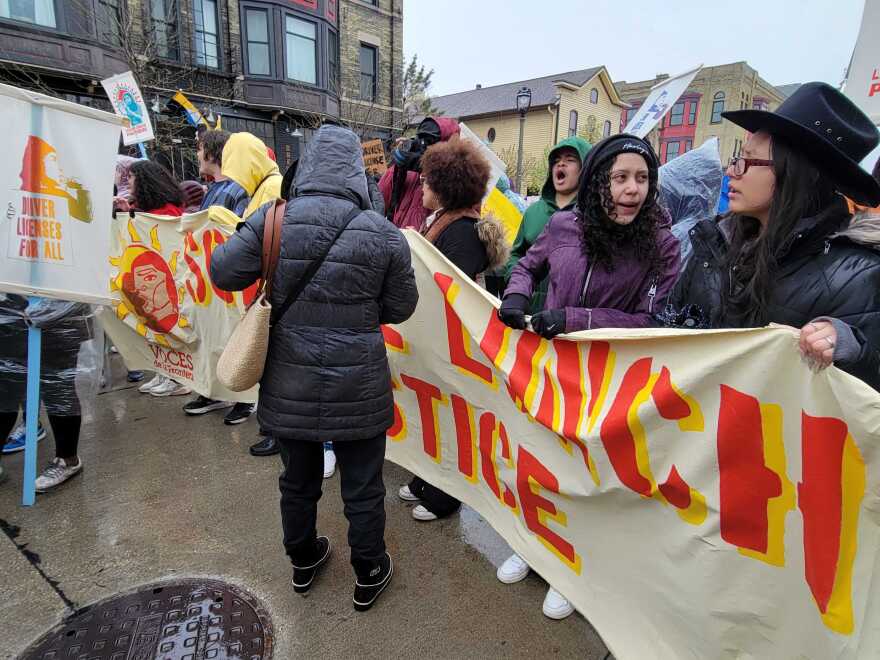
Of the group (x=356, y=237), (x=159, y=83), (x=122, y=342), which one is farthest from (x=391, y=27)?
(x=356, y=237)

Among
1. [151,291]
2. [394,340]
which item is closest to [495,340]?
[394,340]

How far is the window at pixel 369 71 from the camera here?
19.4 m

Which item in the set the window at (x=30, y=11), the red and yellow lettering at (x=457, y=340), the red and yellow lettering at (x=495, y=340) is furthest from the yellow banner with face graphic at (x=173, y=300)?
the window at (x=30, y=11)

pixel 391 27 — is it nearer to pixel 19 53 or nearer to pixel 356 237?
pixel 19 53

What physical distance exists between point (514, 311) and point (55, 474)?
290 cm

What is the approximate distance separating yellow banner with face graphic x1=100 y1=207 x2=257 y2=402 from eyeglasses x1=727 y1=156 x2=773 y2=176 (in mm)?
2908

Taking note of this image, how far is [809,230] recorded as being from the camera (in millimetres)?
1450

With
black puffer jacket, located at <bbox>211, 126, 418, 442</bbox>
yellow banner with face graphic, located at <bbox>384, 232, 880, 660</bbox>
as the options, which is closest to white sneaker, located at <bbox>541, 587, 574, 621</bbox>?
yellow banner with face graphic, located at <bbox>384, 232, 880, 660</bbox>

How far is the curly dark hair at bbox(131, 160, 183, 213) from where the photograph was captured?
4.24 meters

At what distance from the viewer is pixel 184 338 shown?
3.99m

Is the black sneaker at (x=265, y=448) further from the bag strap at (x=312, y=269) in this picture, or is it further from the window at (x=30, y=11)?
the window at (x=30, y=11)

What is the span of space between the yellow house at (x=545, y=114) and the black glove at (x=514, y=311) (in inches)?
1167

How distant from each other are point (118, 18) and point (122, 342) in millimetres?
12157

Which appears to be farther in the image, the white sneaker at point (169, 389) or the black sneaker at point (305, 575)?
the white sneaker at point (169, 389)
